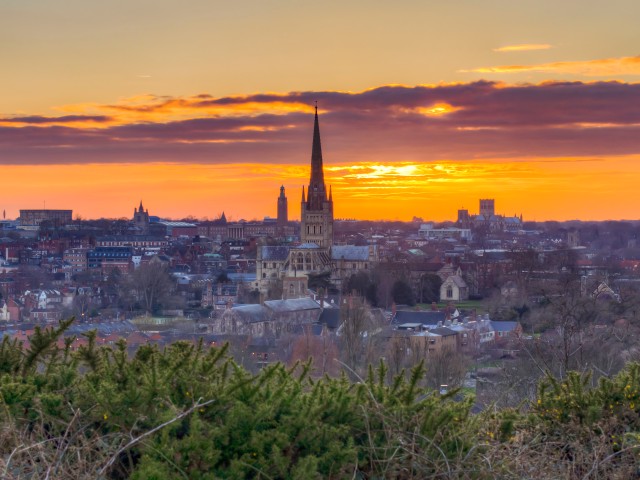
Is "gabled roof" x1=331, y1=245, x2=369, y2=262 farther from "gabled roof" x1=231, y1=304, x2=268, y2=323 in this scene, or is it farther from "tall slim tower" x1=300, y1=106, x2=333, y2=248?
"gabled roof" x1=231, y1=304, x2=268, y2=323

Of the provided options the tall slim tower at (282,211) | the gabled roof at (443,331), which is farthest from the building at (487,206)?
the gabled roof at (443,331)

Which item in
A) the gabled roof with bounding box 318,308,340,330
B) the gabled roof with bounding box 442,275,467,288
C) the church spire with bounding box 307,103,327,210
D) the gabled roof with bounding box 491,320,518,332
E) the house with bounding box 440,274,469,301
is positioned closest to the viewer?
the gabled roof with bounding box 491,320,518,332

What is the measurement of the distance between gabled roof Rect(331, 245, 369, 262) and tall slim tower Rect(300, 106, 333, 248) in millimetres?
3254

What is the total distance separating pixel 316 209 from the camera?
71.4 m

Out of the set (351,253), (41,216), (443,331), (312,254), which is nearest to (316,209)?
(351,253)

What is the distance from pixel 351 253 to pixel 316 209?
245 inches

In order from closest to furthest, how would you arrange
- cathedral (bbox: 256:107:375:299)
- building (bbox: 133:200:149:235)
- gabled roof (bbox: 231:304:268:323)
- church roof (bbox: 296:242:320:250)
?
gabled roof (bbox: 231:304:268:323)
cathedral (bbox: 256:107:375:299)
church roof (bbox: 296:242:320:250)
building (bbox: 133:200:149:235)

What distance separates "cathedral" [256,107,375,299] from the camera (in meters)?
58.5

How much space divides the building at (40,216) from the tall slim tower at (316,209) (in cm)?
5000

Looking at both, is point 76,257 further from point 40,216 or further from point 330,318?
point 330,318

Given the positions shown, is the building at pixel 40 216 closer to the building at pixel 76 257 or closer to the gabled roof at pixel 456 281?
the building at pixel 76 257

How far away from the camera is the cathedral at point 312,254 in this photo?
5853cm

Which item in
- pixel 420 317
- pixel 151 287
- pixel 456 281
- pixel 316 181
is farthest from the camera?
pixel 316 181

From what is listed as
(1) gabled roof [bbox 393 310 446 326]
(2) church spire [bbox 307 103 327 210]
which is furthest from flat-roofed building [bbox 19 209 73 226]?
(1) gabled roof [bbox 393 310 446 326]
